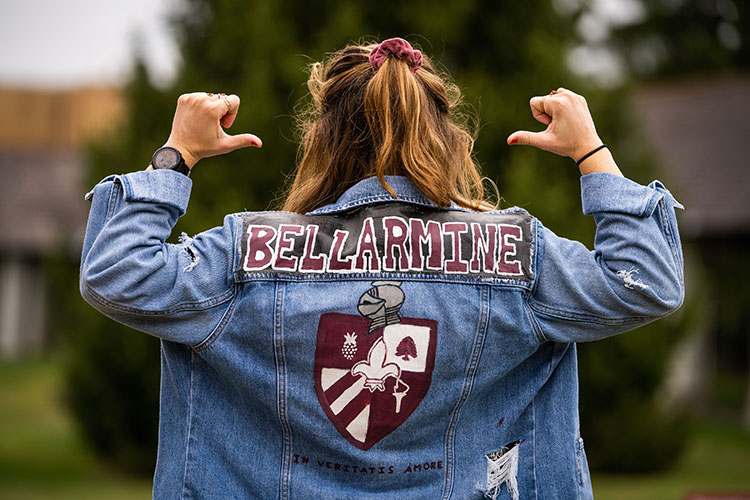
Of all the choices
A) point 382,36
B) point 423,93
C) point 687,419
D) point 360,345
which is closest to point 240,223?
point 360,345

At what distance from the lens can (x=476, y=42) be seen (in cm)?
671

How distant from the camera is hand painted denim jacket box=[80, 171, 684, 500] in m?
1.77

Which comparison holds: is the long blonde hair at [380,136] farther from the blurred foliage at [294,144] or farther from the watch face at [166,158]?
the blurred foliage at [294,144]

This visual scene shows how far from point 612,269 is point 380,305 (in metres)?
0.47

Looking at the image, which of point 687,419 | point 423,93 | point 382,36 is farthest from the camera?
point 687,419

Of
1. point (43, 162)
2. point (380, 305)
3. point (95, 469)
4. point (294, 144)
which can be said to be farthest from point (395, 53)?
point (43, 162)

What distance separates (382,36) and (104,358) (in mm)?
3329

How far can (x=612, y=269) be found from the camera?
1.77 m

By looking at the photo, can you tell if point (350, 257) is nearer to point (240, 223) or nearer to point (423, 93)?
point (240, 223)

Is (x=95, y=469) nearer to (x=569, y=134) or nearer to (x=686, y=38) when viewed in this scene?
(x=569, y=134)

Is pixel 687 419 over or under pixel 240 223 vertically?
under

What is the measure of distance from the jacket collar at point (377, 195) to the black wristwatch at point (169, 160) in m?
0.28

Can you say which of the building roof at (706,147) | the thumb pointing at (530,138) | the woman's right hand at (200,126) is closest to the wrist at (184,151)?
the woman's right hand at (200,126)

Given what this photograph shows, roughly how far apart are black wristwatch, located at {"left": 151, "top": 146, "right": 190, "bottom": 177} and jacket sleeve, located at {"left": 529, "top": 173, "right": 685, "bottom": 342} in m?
0.75
